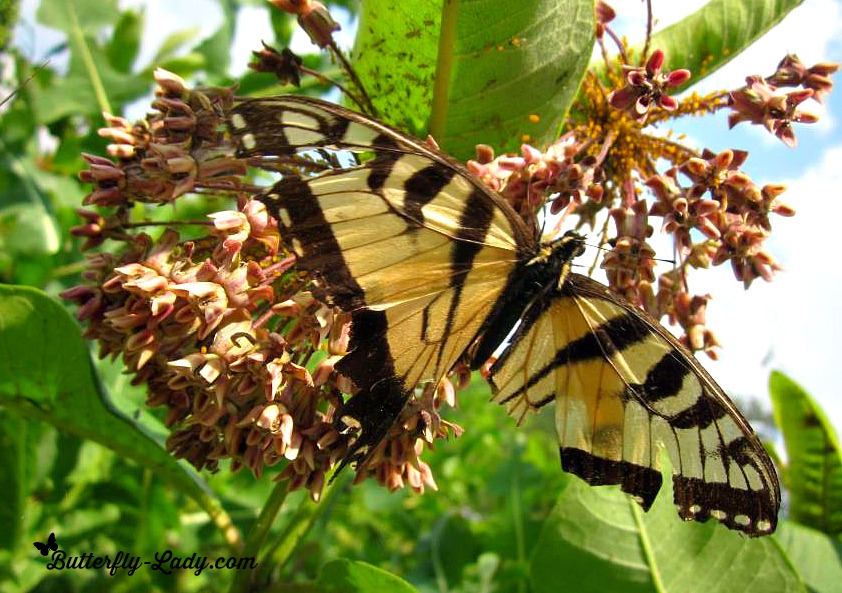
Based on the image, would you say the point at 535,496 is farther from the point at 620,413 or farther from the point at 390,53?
the point at 390,53

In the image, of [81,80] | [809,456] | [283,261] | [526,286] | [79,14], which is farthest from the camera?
[79,14]

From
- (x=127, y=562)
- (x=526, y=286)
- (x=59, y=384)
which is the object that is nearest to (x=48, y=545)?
(x=127, y=562)

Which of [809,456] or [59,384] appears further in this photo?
[809,456]

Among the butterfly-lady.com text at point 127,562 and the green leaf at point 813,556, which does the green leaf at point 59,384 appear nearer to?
the butterfly-lady.com text at point 127,562

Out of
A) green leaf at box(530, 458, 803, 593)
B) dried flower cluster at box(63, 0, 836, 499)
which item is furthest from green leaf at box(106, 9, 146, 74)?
green leaf at box(530, 458, 803, 593)

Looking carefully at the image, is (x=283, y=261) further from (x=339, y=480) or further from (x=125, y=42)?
(x=125, y=42)

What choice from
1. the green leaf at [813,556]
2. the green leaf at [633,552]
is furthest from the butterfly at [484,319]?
the green leaf at [813,556]
